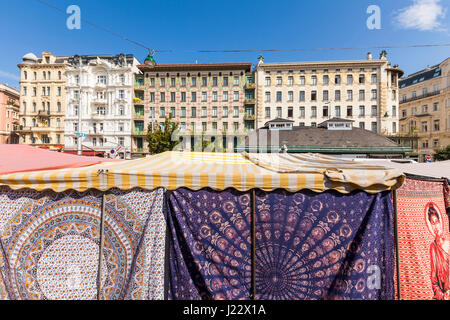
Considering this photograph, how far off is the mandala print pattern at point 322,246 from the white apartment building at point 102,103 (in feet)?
110

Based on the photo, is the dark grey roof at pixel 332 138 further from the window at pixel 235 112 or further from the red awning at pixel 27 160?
the red awning at pixel 27 160

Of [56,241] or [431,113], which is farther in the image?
[431,113]

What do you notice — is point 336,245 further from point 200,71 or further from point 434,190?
point 200,71

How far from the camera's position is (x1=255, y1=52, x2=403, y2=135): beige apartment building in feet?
100

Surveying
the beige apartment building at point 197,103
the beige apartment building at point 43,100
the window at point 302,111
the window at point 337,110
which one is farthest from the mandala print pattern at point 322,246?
the beige apartment building at point 43,100

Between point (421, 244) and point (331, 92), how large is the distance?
3435 cm

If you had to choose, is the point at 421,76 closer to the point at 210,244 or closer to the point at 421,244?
the point at 421,244

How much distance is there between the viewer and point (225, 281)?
3.05 m

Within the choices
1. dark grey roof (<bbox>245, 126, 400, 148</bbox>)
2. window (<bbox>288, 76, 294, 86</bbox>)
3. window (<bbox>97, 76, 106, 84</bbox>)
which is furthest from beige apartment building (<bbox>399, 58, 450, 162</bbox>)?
window (<bbox>97, 76, 106, 84</bbox>)

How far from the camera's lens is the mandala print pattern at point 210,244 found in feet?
9.95

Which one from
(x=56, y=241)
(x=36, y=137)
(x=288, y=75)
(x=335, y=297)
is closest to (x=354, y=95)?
(x=288, y=75)

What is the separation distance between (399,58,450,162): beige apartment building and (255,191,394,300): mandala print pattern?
144 ft
